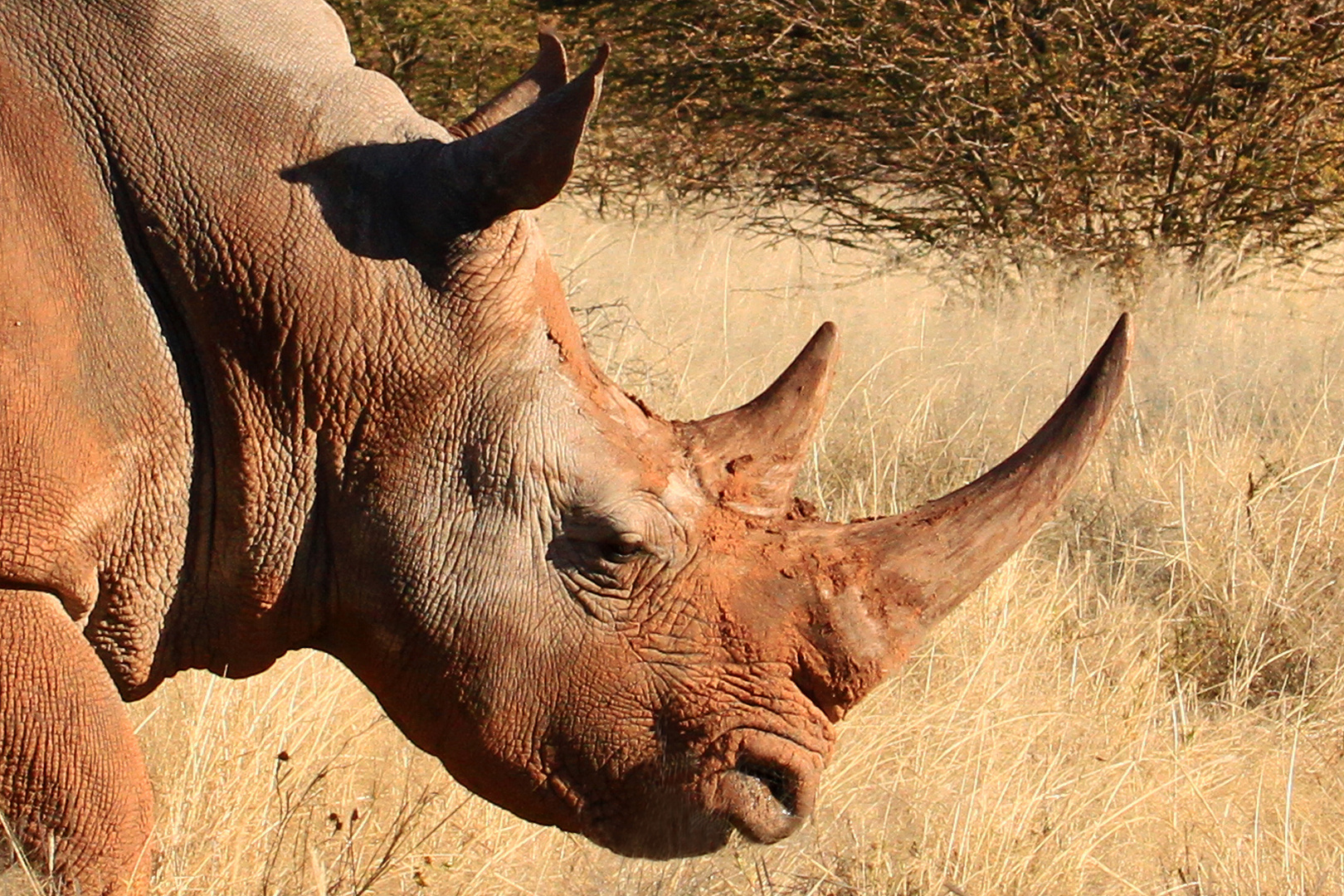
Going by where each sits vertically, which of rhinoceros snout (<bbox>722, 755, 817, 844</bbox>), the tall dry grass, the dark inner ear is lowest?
the tall dry grass

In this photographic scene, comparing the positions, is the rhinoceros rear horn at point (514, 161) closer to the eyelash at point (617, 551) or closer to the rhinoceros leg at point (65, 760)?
the eyelash at point (617, 551)

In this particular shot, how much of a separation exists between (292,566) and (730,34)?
939 cm

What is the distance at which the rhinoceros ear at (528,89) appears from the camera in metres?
3.53

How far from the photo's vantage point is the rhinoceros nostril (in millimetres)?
3396

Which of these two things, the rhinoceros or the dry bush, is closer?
the rhinoceros

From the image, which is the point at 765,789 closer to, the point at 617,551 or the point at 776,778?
the point at 776,778

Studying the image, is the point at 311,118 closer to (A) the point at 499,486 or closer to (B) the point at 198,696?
(A) the point at 499,486

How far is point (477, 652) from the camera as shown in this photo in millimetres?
3301

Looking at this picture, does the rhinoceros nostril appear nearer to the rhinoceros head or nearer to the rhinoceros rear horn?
the rhinoceros head

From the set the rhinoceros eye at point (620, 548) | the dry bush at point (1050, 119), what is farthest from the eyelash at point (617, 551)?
the dry bush at point (1050, 119)

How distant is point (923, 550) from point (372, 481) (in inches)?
39.5

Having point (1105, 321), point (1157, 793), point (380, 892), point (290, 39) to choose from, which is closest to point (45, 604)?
point (290, 39)

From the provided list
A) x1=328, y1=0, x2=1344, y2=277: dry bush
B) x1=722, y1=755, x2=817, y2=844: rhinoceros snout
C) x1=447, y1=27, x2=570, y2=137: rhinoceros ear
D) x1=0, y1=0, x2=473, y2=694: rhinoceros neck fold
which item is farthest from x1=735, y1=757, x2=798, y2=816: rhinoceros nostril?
x1=328, y1=0, x2=1344, y2=277: dry bush

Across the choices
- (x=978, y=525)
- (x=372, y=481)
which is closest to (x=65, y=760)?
(x=372, y=481)
